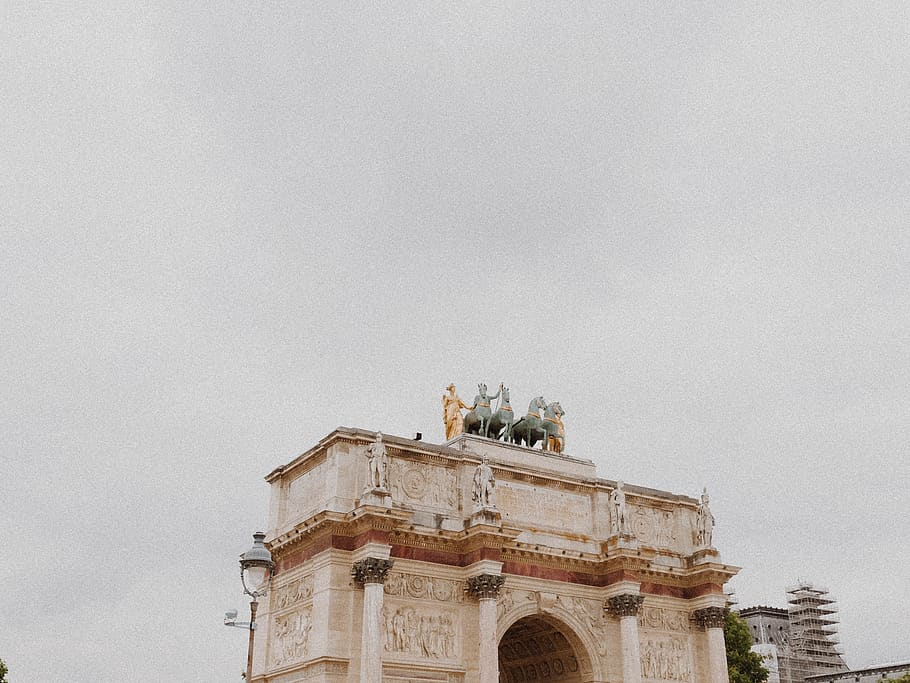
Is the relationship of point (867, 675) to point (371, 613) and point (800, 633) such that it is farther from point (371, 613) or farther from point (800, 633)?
point (371, 613)

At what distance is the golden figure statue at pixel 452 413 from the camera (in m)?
34.2

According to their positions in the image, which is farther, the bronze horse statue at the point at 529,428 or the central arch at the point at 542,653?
the bronze horse statue at the point at 529,428

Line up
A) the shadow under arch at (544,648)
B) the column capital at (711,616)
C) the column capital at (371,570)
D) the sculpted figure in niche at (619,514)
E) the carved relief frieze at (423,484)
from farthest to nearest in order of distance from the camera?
the column capital at (711,616), the sculpted figure in niche at (619,514), the shadow under arch at (544,648), the carved relief frieze at (423,484), the column capital at (371,570)

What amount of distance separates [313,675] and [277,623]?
336 centimetres

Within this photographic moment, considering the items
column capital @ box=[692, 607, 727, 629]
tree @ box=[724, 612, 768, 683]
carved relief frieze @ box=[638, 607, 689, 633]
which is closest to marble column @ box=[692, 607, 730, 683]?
column capital @ box=[692, 607, 727, 629]

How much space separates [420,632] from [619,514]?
8425mm

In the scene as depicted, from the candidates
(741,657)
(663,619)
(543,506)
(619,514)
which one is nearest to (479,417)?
(543,506)

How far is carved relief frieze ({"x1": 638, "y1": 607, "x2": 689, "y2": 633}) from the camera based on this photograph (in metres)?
32.9

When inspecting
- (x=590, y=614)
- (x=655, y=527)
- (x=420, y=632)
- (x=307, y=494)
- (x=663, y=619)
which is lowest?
(x=420, y=632)

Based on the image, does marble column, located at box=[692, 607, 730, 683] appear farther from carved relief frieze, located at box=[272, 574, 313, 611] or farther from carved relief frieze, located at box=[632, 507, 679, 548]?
carved relief frieze, located at box=[272, 574, 313, 611]

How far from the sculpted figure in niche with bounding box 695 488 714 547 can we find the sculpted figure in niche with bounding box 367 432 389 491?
13.2 metres

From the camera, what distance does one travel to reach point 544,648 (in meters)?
33.2

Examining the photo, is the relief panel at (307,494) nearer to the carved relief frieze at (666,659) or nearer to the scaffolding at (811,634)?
the carved relief frieze at (666,659)

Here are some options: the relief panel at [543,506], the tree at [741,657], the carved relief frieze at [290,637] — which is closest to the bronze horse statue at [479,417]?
the relief panel at [543,506]
